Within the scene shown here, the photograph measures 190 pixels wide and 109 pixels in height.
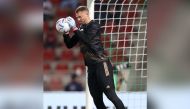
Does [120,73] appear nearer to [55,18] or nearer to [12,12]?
[55,18]

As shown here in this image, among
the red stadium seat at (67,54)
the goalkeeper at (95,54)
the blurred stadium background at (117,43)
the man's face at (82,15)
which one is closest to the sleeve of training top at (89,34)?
the goalkeeper at (95,54)

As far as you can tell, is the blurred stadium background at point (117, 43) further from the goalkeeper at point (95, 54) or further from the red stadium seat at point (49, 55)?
the goalkeeper at point (95, 54)

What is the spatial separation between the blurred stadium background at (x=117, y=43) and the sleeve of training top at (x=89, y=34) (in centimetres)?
107

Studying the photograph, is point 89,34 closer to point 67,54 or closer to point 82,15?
point 82,15

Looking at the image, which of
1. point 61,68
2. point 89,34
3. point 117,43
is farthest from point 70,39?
point 61,68

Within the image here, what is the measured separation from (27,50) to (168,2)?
173 centimetres

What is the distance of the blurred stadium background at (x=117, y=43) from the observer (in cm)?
726

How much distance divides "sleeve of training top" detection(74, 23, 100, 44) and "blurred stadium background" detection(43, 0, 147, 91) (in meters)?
1.07

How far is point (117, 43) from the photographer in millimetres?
7484

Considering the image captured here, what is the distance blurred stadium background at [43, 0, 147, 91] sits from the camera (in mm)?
7262

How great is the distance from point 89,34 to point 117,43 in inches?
60.7

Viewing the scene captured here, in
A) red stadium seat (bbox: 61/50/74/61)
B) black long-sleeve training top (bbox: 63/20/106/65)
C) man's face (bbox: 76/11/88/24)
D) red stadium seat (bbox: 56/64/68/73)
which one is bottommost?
red stadium seat (bbox: 56/64/68/73)

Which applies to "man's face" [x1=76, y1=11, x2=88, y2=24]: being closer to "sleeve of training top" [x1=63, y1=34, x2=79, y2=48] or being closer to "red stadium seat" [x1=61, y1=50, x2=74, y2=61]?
"sleeve of training top" [x1=63, y1=34, x2=79, y2=48]

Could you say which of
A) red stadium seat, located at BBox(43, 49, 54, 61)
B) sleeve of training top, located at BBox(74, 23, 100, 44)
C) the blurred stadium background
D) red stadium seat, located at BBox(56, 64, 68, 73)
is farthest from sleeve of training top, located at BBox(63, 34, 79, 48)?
red stadium seat, located at BBox(56, 64, 68, 73)
